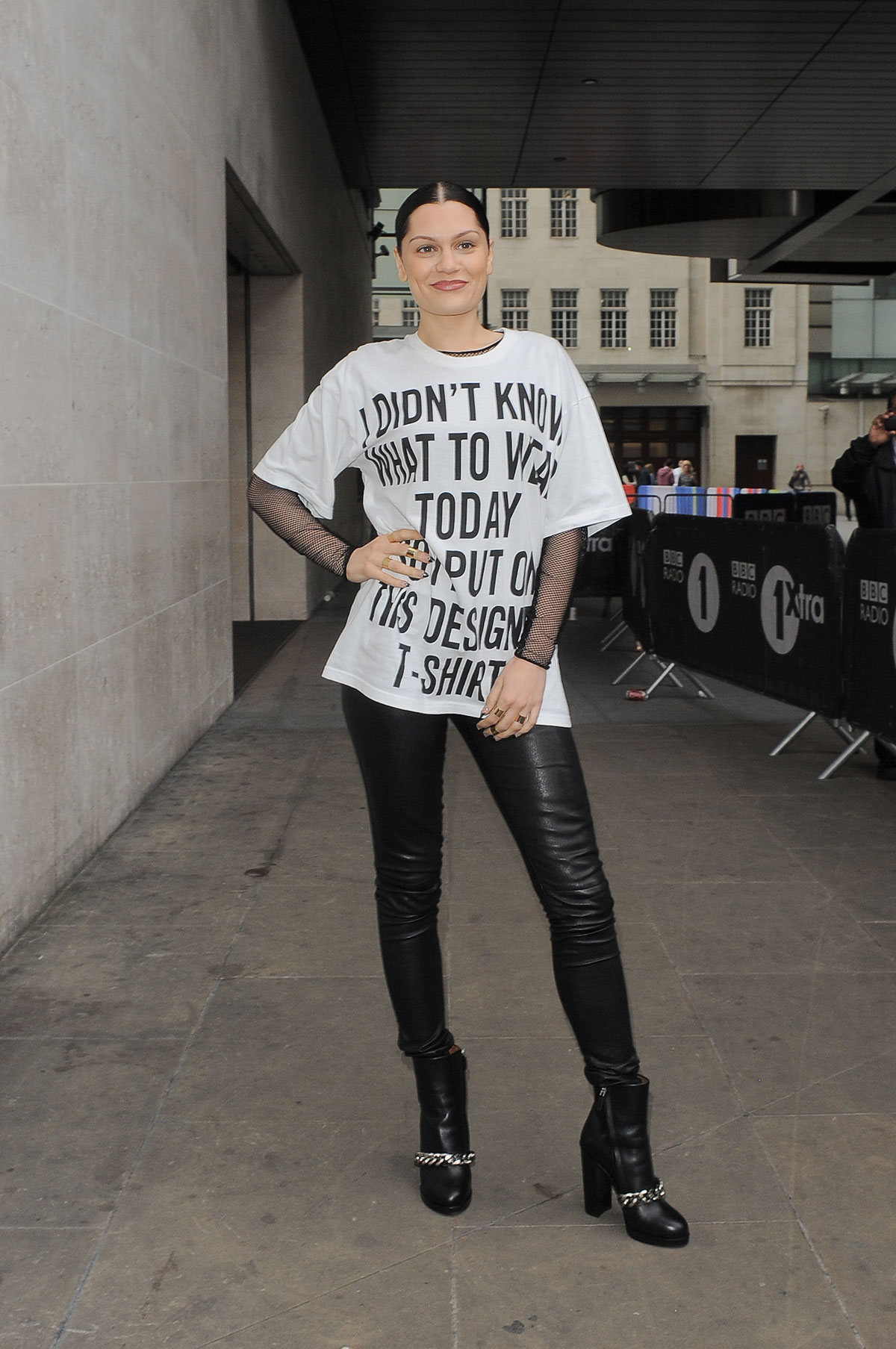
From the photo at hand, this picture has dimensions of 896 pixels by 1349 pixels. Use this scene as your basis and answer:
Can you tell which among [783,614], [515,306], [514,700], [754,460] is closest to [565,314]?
[515,306]

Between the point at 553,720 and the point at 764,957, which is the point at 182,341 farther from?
the point at 553,720

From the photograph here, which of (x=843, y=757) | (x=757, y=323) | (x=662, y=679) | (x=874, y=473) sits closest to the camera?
(x=843, y=757)

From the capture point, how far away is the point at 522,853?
2596 mm

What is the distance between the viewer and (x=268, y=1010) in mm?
3691

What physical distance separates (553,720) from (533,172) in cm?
1760

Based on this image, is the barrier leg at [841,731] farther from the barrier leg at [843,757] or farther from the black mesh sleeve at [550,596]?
the black mesh sleeve at [550,596]

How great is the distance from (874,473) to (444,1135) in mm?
7178

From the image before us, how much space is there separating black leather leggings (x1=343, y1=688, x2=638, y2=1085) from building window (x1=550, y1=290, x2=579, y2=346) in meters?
53.8

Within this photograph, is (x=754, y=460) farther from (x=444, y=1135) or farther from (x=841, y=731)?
(x=444, y=1135)

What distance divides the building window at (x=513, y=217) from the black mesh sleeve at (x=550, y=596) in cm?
5448

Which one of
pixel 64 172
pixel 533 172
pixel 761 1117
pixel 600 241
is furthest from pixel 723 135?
pixel 761 1117

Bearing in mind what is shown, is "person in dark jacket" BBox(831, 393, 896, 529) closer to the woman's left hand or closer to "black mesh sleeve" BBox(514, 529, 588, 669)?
"black mesh sleeve" BBox(514, 529, 588, 669)

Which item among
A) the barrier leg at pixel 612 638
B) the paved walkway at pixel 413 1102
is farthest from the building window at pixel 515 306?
the paved walkway at pixel 413 1102

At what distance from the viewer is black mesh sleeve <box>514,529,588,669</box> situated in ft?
8.37
